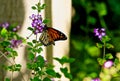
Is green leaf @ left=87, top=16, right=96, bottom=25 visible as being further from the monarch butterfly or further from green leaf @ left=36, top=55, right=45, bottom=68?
green leaf @ left=36, top=55, right=45, bottom=68

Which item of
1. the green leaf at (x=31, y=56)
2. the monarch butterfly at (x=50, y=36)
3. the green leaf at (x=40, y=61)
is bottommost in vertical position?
the green leaf at (x=40, y=61)

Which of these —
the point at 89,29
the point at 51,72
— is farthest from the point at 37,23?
the point at 89,29

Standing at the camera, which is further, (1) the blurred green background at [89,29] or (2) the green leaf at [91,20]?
(2) the green leaf at [91,20]

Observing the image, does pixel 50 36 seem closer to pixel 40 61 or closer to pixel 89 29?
pixel 40 61

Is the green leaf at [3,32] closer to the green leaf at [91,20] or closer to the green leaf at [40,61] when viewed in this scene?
the green leaf at [40,61]

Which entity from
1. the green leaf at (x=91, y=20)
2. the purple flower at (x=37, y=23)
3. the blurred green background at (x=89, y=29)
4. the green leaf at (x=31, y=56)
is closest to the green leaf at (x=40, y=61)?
the green leaf at (x=31, y=56)

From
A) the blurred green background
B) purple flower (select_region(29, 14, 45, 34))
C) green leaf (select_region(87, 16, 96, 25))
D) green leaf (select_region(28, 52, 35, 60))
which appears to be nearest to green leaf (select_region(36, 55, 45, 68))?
green leaf (select_region(28, 52, 35, 60))
